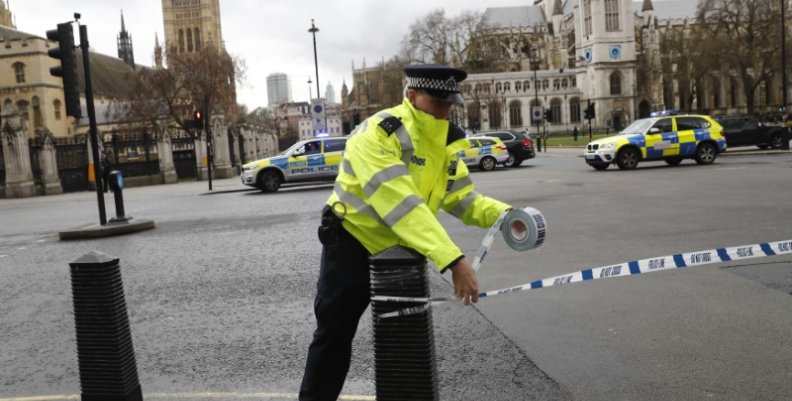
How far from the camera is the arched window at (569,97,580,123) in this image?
89.7m

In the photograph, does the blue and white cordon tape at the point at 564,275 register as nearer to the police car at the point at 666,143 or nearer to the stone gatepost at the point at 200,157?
the police car at the point at 666,143

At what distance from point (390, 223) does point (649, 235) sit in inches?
271

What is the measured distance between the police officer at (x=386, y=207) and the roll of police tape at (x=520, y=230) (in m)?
0.19

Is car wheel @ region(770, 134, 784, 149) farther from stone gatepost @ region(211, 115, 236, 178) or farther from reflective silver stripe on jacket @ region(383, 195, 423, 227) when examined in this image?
reflective silver stripe on jacket @ region(383, 195, 423, 227)

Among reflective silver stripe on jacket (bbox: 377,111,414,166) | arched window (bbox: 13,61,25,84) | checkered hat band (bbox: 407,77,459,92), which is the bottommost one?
reflective silver stripe on jacket (bbox: 377,111,414,166)

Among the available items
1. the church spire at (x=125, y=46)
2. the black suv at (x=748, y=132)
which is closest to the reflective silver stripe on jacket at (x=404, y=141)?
the black suv at (x=748, y=132)

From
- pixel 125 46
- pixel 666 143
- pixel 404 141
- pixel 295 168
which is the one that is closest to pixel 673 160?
pixel 666 143

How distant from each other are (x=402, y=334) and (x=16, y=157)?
31.3 metres

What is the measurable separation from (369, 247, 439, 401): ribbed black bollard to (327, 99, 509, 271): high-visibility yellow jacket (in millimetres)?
112

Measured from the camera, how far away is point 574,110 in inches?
3553

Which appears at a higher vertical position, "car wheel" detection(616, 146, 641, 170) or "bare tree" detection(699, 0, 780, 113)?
"bare tree" detection(699, 0, 780, 113)

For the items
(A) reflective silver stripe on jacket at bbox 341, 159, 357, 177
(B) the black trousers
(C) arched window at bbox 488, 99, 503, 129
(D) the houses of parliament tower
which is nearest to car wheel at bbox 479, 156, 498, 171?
(B) the black trousers

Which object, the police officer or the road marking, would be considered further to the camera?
the road marking

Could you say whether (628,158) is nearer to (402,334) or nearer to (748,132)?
(748,132)
